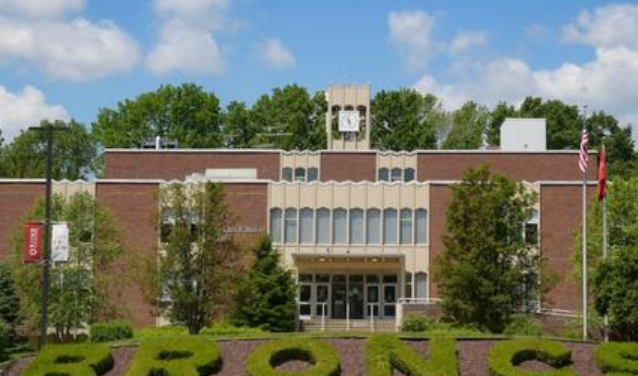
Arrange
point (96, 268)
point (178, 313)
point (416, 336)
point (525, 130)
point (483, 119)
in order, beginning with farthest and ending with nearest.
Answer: point (483, 119)
point (525, 130)
point (96, 268)
point (178, 313)
point (416, 336)

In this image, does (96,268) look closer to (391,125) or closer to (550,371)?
(550,371)

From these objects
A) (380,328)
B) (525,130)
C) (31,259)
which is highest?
(525,130)

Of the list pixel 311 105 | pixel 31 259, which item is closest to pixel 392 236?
pixel 31 259

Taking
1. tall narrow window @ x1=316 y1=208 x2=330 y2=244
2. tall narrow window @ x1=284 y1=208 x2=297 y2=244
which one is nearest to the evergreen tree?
tall narrow window @ x1=284 y1=208 x2=297 y2=244

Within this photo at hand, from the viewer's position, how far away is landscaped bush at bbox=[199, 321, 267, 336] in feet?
118

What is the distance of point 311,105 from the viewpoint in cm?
9069

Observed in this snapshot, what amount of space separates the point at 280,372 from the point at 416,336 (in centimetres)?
384

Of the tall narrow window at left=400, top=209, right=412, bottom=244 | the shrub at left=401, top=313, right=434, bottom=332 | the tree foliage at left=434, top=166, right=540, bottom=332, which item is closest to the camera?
the tree foliage at left=434, top=166, right=540, bottom=332

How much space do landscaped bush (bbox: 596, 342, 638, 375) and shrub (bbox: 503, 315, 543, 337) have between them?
10964mm

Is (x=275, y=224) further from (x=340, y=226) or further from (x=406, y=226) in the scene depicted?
(x=406, y=226)

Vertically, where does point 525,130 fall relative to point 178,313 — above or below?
above

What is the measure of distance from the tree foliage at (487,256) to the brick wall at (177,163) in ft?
96.4

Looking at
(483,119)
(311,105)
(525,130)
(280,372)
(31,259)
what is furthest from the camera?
(483,119)

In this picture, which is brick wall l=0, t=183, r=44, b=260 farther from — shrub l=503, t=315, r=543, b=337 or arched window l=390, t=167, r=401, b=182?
shrub l=503, t=315, r=543, b=337
